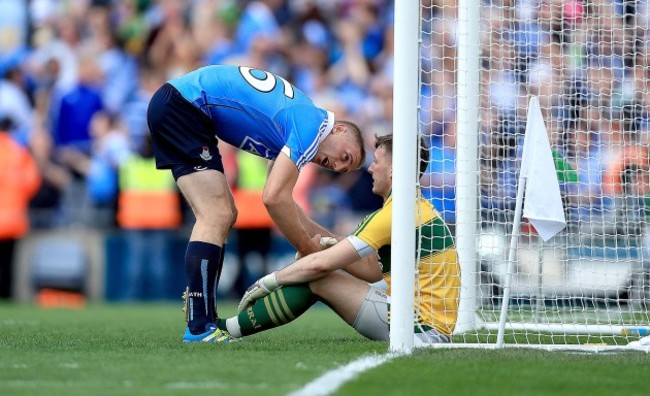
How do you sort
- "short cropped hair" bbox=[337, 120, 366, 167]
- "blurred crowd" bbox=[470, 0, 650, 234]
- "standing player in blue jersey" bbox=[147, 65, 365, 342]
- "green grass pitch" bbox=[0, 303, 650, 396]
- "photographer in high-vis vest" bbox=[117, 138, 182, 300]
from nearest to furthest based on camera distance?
"green grass pitch" bbox=[0, 303, 650, 396] → "standing player in blue jersey" bbox=[147, 65, 365, 342] → "short cropped hair" bbox=[337, 120, 366, 167] → "blurred crowd" bbox=[470, 0, 650, 234] → "photographer in high-vis vest" bbox=[117, 138, 182, 300]

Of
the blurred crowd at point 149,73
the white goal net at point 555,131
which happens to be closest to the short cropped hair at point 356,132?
the white goal net at point 555,131

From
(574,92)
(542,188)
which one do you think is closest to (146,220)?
(574,92)

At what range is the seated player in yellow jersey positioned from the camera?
7.16 meters

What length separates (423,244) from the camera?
726cm

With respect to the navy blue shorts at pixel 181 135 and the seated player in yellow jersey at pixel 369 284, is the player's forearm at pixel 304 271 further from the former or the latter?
the navy blue shorts at pixel 181 135

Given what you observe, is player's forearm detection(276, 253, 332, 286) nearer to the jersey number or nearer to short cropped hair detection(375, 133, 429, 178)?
short cropped hair detection(375, 133, 429, 178)

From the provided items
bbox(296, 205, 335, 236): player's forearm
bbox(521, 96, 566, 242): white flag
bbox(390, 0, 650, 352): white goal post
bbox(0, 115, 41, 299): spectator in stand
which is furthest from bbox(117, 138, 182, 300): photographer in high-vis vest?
bbox(521, 96, 566, 242): white flag

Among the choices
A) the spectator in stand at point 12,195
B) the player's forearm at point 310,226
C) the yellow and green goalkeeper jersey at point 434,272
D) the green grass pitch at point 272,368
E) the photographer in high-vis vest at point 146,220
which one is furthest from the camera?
the spectator in stand at point 12,195

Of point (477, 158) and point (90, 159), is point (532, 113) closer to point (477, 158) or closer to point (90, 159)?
point (477, 158)

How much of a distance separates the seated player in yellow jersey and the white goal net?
2.59 ft

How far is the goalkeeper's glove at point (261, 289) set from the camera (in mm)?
7480

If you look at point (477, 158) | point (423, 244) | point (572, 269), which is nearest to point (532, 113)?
point (423, 244)

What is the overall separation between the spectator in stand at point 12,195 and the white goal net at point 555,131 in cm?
702

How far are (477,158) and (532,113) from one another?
4.86 feet
